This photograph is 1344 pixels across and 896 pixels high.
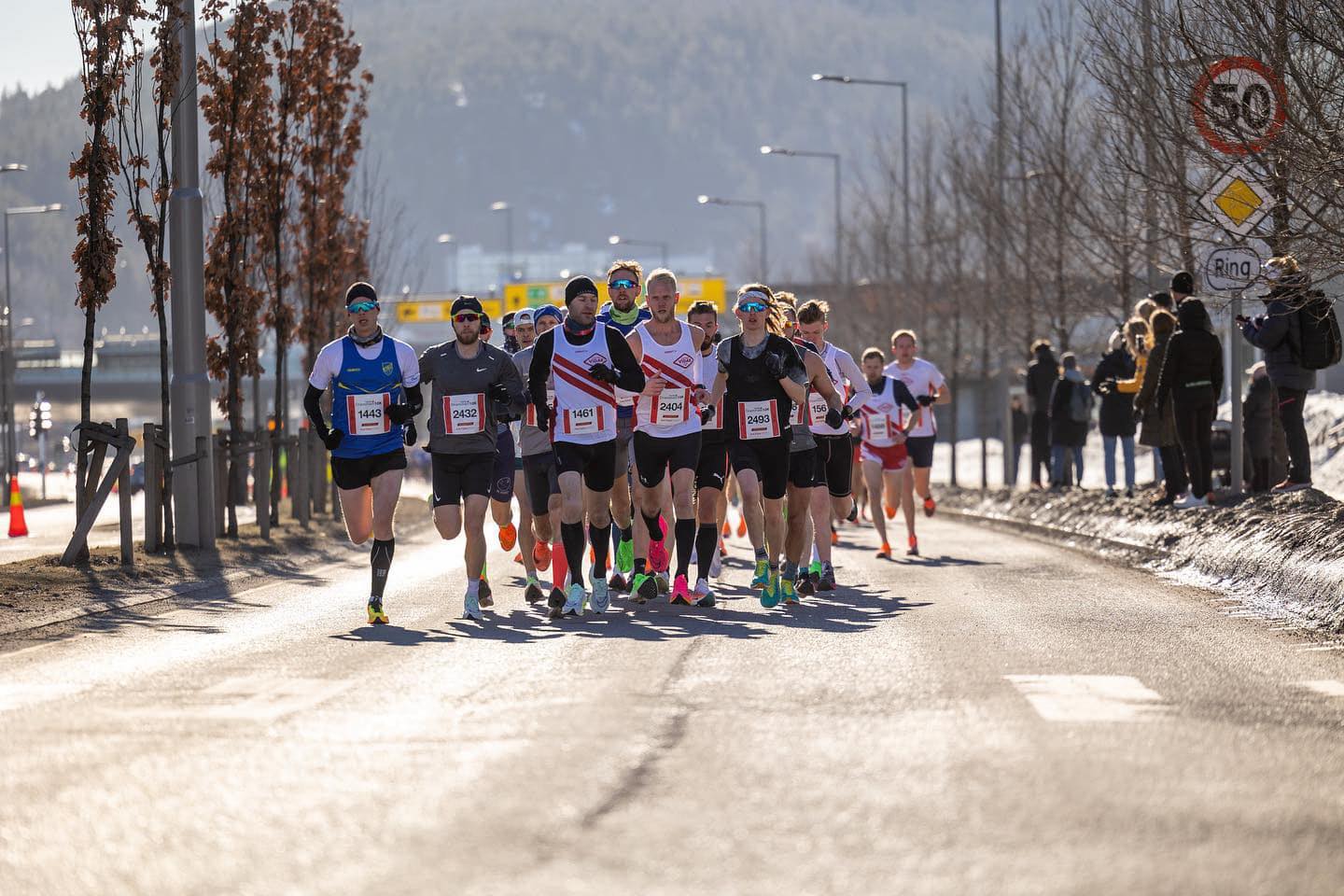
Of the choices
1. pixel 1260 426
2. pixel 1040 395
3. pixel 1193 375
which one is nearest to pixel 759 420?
pixel 1193 375

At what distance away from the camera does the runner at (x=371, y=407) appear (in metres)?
13.8

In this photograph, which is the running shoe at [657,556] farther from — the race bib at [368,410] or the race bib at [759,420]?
the race bib at [368,410]

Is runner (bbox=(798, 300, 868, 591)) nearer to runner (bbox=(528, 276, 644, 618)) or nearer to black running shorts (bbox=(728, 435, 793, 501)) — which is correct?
black running shorts (bbox=(728, 435, 793, 501))

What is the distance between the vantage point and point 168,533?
→ 21297 mm

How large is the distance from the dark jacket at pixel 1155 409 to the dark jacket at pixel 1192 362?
1.18ft

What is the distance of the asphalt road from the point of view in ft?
19.4

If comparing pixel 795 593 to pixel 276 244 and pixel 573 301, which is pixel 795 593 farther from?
pixel 276 244

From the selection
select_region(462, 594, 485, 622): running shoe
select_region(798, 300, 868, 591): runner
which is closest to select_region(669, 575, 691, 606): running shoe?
select_region(462, 594, 485, 622): running shoe

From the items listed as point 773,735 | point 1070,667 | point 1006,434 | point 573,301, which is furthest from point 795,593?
point 1006,434

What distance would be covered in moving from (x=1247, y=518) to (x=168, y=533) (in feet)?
32.8

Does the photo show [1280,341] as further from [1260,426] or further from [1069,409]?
[1069,409]

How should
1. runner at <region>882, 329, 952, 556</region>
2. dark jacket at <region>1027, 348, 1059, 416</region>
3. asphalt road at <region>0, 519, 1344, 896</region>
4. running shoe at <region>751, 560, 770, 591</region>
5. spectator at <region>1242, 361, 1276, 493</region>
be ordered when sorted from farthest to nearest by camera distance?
dark jacket at <region>1027, 348, 1059, 416</region>
spectator at <region>1242, 361, 1276, 493</region>
runner at <region>882, 329, 952, 556</region>
running shoe at <region>751, 560, 770, 591</region>
asphalt road at <region>0, 519, 1344, 896</region>

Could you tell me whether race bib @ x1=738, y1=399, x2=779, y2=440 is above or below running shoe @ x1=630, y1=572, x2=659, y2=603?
above

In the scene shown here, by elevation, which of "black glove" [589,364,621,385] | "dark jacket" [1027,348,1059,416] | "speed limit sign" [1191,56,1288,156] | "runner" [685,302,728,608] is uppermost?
"speed limit sign" [1191,56,1288,156]
